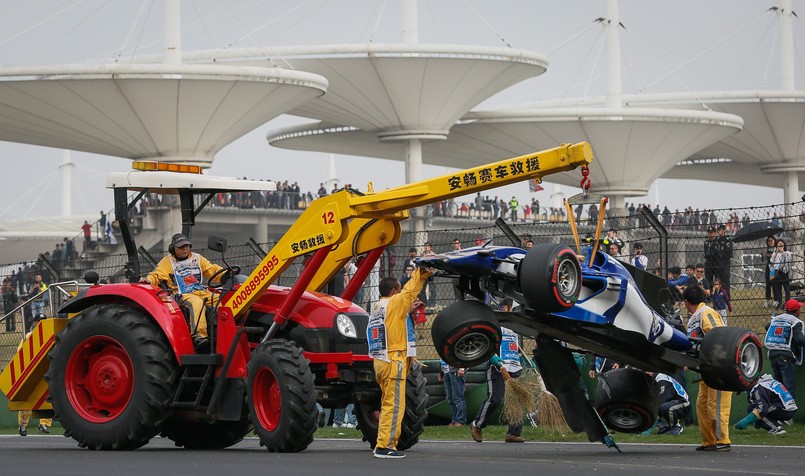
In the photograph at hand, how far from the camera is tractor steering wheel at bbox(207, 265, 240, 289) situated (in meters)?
13.7

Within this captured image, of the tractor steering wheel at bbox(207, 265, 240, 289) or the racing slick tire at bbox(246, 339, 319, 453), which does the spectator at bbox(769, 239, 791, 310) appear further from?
the racing slick tire at bbox(246, 339, 319, 453)

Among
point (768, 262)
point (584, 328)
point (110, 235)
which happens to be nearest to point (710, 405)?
point (584, 328)

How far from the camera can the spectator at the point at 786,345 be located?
55.5ft

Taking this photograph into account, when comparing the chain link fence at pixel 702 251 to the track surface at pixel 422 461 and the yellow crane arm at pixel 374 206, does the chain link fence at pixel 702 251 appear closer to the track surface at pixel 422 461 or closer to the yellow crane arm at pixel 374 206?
the yellow crane arm at pixel 374 206

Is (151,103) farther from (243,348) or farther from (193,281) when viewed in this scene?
(243,348)

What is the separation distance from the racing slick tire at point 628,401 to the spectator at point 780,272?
645cm

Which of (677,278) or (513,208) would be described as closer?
(677,278)

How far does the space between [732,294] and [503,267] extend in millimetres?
9484

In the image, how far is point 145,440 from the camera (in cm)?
1340

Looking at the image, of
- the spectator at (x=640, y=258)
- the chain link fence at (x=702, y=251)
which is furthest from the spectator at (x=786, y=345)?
the spectator at (x=640, y=258)

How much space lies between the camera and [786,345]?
16953 millimetres

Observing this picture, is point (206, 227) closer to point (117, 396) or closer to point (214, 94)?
point (214, 94)

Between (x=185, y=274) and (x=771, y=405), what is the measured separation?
7048 mm

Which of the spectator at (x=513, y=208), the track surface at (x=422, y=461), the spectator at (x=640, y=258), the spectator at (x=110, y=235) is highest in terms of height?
the spectator at (x=513, y=208)
